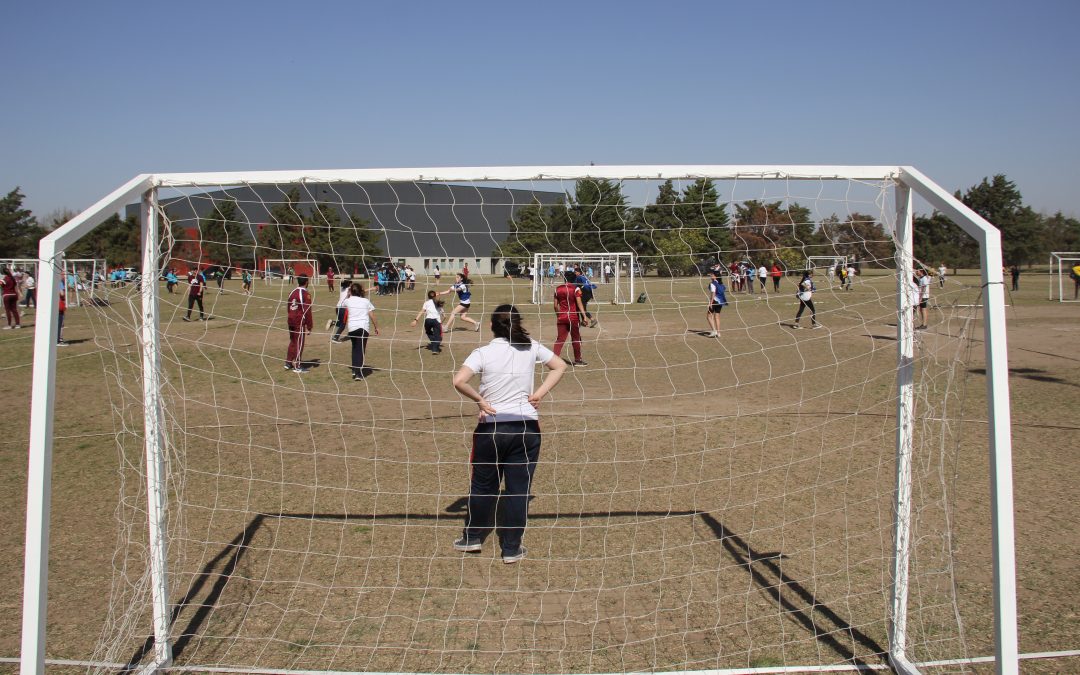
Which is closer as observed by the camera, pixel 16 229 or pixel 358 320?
pixel 358 320

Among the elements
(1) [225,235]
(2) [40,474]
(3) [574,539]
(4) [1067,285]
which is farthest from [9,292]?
(4) [1067,285]

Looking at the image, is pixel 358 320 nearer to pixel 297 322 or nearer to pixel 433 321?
pixel 297 322

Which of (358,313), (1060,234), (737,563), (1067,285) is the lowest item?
(737,563)

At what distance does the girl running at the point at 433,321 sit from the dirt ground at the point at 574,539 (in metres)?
4.77

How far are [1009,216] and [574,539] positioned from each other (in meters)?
77.4

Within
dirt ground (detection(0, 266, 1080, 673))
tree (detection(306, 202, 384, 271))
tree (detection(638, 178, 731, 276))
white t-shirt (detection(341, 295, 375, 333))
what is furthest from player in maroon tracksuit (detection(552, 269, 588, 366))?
tree (detection(306, 202, 384, 271))

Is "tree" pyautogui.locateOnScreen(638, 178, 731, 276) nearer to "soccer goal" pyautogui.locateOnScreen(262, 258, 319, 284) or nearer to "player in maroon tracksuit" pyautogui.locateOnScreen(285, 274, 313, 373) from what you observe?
"soccer goal" pyautogui.locateOnScreen(262, 258, 319, 284)

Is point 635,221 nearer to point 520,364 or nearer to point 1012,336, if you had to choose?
point 520,364

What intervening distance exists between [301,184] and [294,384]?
822cm

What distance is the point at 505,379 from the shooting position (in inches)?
193

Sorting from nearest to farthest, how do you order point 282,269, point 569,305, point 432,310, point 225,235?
point 225,235 → point 282,269 → point 569,305 → point 432,310

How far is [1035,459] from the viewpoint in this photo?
280 inches

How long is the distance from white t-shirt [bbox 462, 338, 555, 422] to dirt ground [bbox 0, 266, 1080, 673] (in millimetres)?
1016

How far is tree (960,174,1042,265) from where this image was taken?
211 feet
